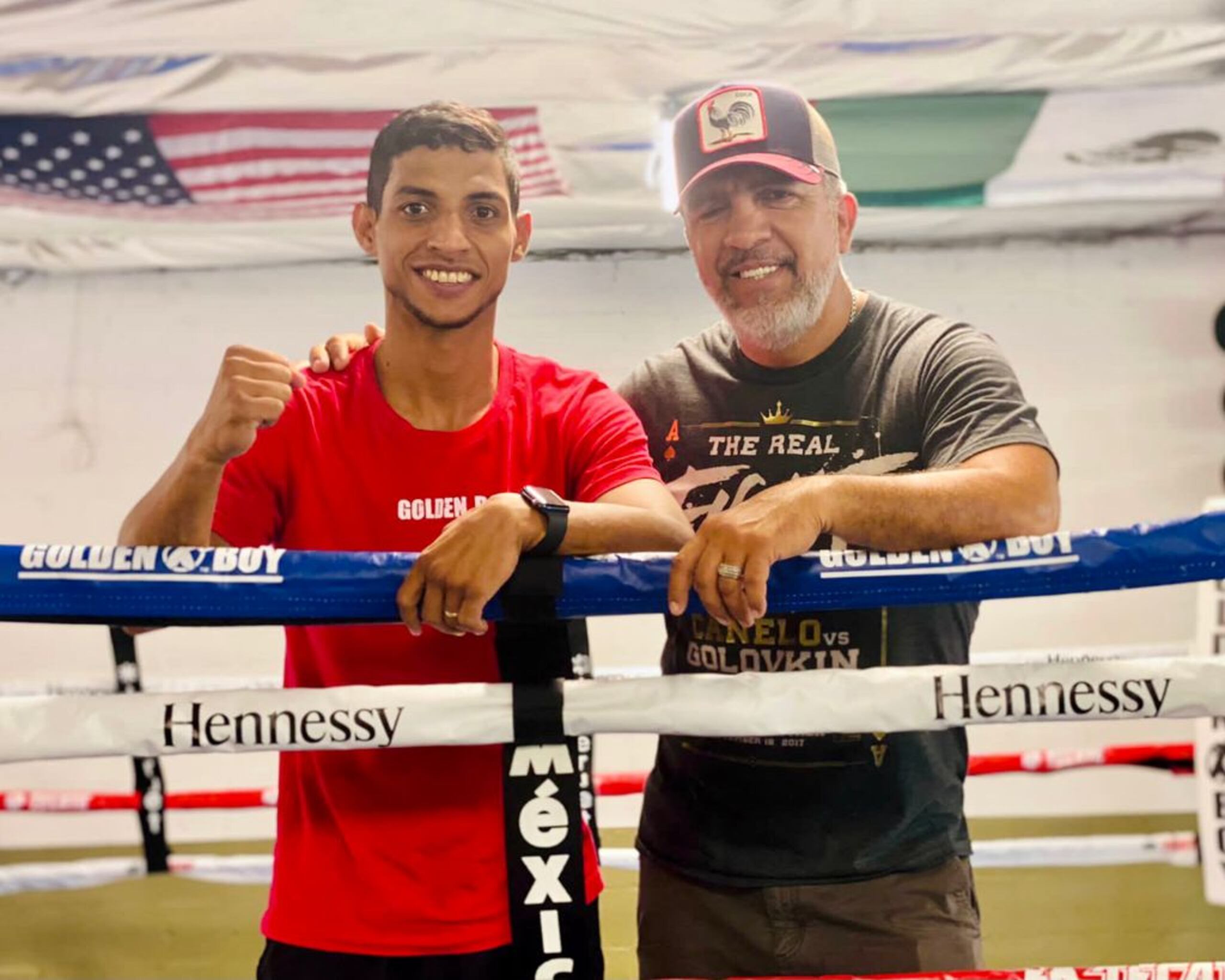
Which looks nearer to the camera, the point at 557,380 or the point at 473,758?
the point at 473,758

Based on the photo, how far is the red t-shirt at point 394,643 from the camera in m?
1.37

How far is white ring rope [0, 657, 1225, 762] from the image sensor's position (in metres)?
1.18

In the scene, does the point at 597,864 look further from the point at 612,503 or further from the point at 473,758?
the point at 612,503

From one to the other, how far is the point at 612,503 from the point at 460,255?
0.47 meters

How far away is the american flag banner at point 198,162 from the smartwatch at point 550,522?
0.94 meters

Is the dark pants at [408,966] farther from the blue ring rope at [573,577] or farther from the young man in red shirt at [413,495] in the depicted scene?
the blue ring rope at [573,577]

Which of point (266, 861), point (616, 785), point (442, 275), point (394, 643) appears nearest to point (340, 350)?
point (442, 275)

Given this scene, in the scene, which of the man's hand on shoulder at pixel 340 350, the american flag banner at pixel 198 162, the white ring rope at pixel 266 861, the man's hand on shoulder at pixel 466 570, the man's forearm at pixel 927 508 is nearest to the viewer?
the man's hand on shoulder at pixel 466 570

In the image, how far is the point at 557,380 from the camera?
1570 mm

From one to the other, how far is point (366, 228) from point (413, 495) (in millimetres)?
442

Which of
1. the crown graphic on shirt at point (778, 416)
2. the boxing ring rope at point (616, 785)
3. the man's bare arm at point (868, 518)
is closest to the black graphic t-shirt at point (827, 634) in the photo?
the crown graphic on shirt at point (778, 416)

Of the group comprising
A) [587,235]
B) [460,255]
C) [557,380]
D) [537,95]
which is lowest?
[557,380]

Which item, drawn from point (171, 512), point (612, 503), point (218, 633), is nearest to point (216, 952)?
point (218, 633)

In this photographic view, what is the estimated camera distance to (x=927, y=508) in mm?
1345
